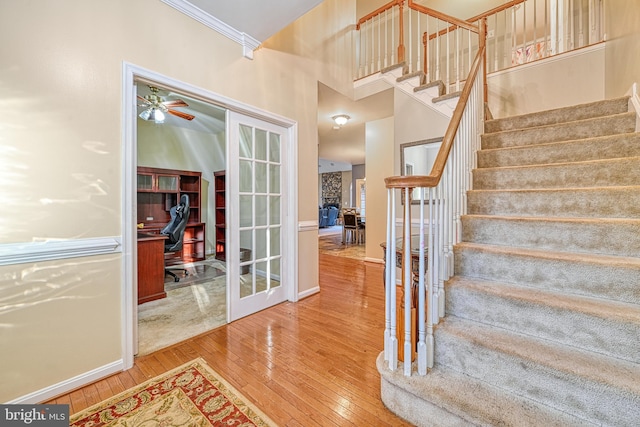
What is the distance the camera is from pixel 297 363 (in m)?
1.85

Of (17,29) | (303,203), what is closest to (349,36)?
(303,203)

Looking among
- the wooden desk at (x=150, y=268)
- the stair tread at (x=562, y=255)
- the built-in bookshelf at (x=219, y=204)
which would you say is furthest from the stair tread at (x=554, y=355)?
the built-in bookshelf at (x=219, y=204)

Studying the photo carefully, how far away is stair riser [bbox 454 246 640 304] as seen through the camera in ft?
4.25

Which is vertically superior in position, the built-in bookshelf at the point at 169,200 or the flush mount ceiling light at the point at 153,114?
the flush mount ceiling light at the point at 153,114

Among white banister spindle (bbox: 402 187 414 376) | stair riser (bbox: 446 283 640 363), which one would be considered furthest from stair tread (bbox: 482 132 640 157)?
white banister spindle (bbox: 402 187 414 376)

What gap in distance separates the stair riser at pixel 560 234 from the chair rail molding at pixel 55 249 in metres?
2.43

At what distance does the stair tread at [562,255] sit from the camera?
4.38 ft

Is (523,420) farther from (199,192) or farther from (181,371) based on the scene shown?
(199,192)

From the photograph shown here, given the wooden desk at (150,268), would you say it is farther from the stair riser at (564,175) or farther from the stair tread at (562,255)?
the stair riser at (564,175)

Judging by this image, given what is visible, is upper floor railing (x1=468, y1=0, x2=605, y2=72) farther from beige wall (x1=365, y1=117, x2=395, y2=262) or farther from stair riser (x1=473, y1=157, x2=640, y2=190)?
stair riser (x1=473, y1=157, x2=640, y2=190)

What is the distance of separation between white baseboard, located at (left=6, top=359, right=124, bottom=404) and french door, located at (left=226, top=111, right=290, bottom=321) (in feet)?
3.01

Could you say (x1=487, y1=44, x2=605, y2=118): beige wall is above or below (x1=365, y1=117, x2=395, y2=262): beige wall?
above

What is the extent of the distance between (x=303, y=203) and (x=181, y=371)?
193cm

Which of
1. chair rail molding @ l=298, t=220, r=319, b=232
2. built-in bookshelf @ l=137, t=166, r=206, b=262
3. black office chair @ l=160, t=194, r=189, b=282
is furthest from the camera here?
built-in bookshelf @ l=137, t=166, r=206, b=262
